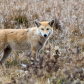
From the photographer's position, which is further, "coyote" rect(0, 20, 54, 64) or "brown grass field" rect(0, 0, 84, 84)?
"coyote" rect(0, 20, 54, 64)

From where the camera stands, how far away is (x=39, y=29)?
542 centimetres

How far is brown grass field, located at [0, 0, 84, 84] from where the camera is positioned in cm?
364

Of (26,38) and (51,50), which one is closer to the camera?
(51,50)

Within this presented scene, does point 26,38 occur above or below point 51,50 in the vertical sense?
above

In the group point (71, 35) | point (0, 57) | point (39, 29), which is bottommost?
point (0, 57)

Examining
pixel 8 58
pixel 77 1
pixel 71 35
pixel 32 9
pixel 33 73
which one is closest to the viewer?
pixel 33 73

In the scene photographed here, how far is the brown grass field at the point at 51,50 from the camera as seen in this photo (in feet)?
12.0

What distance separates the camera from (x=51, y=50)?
5.33 meters

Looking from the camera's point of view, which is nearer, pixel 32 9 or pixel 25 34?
pixel 25 34

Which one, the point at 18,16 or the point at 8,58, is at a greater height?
the point at 18,16

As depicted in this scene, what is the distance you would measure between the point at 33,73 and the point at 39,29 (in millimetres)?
2060

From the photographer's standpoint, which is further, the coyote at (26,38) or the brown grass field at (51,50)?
the coyote at (26,38)

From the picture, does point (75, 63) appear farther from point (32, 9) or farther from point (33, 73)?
point (32, 9)

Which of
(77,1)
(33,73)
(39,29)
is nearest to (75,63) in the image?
(33,73)
